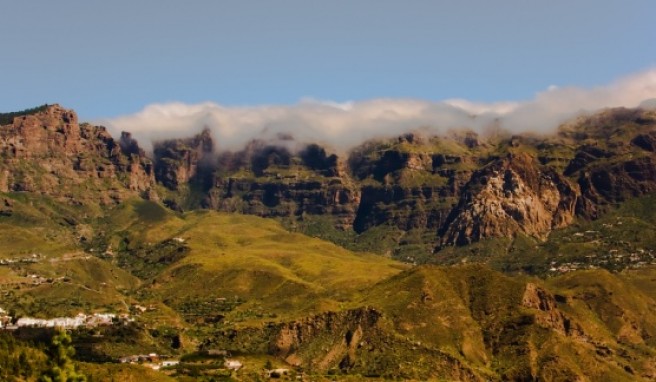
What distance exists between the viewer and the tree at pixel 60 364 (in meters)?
174

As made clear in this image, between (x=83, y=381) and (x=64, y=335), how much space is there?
10591 mm

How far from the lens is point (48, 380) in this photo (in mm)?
171875

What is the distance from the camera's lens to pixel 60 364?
587ft

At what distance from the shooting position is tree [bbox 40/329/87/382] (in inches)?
6855

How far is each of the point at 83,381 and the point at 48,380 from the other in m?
9.76

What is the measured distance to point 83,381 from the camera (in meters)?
180

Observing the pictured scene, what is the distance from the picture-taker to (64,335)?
178375mm

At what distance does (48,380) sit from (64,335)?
10.2 metres
